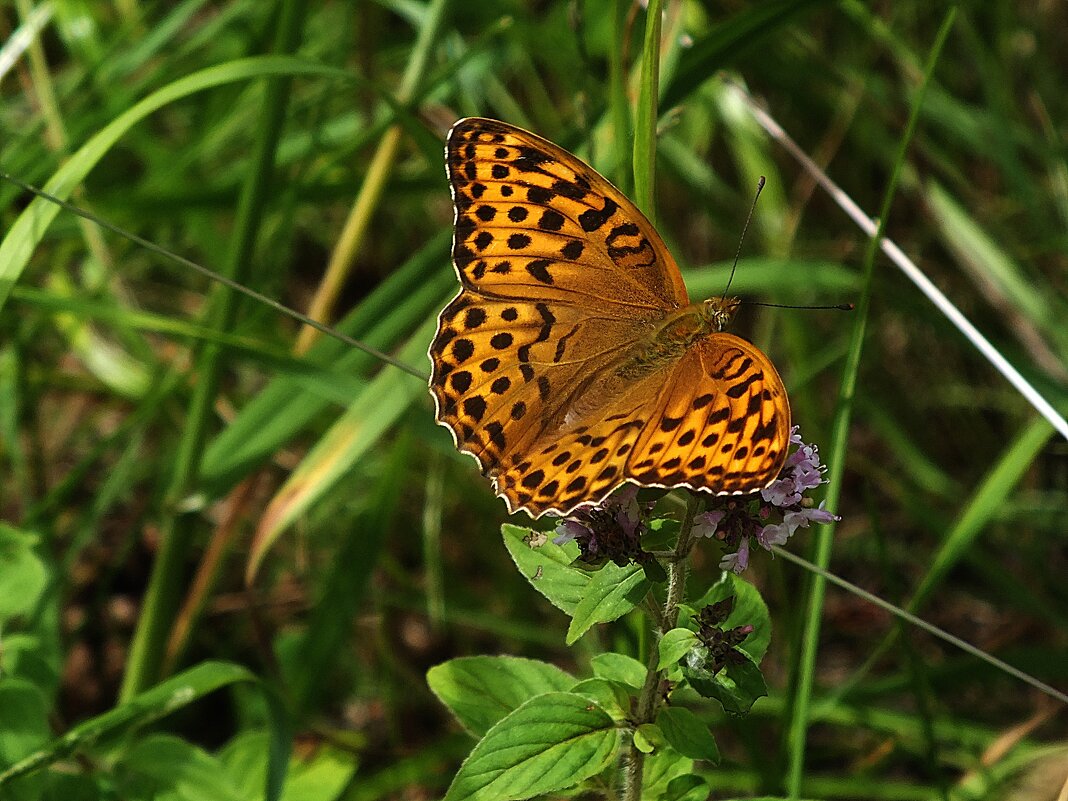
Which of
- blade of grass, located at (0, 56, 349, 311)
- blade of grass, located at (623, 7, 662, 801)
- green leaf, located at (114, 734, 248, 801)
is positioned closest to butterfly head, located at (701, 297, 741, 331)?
blade of grass, located at (623, 7, 662, 801)

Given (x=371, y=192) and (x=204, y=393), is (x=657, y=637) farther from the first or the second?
(x=371, y=192)

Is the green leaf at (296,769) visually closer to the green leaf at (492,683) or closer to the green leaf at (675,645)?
the green leaf at (492,683)

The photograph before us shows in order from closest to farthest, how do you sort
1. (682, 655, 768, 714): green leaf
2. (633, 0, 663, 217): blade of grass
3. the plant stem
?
(682, 655, 768, 714): green leaf, the plant stem, (633, 0, 663, 217): blade of grass

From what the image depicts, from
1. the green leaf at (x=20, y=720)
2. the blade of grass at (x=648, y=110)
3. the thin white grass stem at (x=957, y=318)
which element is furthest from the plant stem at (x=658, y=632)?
the green leaf at (x=20, y=720)

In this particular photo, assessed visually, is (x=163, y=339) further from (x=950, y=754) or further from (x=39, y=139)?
(x=950, y=754)

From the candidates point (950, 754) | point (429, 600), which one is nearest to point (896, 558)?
point (950, 754)

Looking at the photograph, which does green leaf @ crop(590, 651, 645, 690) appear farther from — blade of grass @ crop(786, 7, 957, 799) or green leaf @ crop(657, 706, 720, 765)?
blade of grass @ crop(786, 7, 957, 799)
